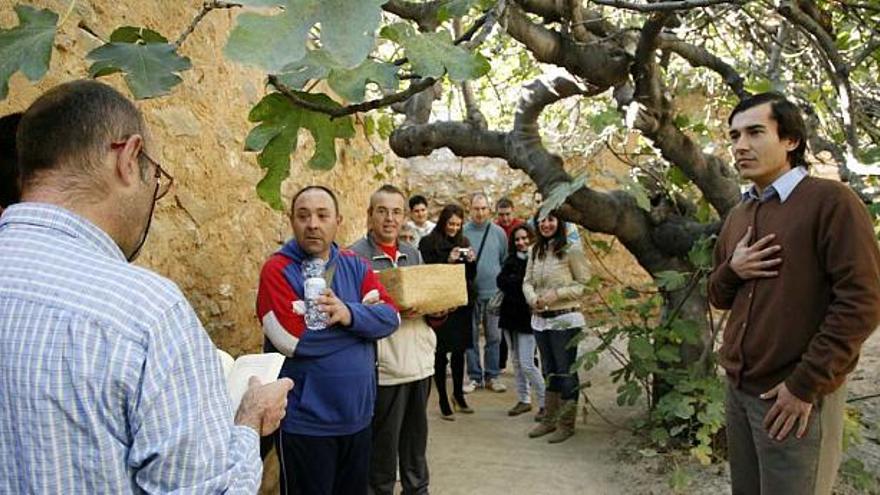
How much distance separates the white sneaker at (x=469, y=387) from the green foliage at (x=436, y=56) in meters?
4.87

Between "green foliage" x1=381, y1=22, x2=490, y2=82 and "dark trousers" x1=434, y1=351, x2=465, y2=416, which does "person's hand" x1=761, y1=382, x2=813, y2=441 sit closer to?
"green foliage" x1=381, y1=22, x2=490, y2=82

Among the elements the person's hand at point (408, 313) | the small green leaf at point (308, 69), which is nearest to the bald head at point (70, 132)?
the small green leaf at point (308, 69)

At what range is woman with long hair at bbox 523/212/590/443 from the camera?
4586mm

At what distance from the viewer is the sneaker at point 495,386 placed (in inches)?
237

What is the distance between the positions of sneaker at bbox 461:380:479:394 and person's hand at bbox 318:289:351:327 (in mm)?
3579

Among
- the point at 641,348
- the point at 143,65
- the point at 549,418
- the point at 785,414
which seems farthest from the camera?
the point at 549,418

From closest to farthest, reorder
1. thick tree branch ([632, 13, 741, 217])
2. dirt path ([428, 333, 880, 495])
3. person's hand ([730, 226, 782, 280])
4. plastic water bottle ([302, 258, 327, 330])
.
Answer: person's hand ([730, 226, 782, 280]) → plastic water bottle ([302, 258, 327, 330]) → thick tree branch ([632, 13, 741, 217]) → dirt path ([428, 333, 880, 495])

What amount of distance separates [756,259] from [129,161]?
1.78 m

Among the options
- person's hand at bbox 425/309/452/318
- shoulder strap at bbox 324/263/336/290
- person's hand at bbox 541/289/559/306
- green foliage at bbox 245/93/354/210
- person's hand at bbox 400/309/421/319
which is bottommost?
person's hand at bbox 541/289/559/306

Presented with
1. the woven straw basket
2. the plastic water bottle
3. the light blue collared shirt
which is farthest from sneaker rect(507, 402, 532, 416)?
the light blue collared shirt

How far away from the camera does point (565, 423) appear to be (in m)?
4.64

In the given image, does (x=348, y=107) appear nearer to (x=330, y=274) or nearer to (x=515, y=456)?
(x=330, y=274)

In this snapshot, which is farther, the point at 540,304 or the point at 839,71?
the point at 540,304

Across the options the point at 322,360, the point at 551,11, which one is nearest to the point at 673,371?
the point at 551,11
